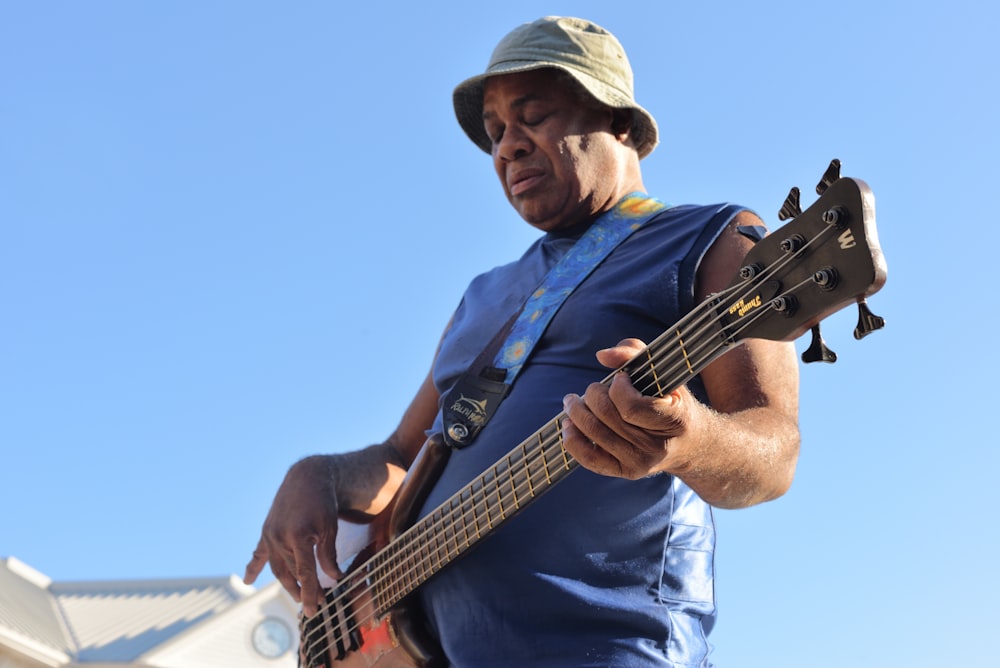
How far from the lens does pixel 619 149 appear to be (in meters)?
3.73

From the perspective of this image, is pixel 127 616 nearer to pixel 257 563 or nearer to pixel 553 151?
pixel 257 563

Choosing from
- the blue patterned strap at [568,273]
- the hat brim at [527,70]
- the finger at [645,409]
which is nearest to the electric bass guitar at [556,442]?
the finger at [645,409]

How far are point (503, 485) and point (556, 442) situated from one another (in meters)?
0.25

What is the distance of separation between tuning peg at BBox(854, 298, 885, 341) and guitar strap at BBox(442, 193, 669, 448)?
1.22m

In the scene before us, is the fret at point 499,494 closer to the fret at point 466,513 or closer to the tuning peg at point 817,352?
the fret at point 466,513

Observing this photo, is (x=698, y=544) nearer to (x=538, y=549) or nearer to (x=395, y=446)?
(x=538, y=549)

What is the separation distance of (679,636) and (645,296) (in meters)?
0.85

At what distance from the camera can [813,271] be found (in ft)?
7.35

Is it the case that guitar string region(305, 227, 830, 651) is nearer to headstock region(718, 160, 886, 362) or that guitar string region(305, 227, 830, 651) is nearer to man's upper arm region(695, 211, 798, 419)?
headstock region(718, 160, 886, 362)

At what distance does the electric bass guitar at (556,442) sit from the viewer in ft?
7.19

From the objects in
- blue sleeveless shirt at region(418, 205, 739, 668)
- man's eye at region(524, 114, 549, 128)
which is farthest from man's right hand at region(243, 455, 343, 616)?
man's eye at region(524, 114, 549, 128)

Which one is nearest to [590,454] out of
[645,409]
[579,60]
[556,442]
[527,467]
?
[645,409]

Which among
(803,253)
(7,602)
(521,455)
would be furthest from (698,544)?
(7,602)

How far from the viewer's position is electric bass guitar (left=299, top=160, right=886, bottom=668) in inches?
86.3
